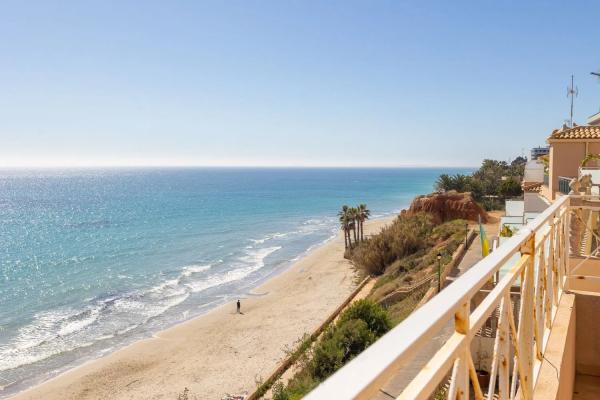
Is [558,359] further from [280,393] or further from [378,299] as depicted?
[378,299]

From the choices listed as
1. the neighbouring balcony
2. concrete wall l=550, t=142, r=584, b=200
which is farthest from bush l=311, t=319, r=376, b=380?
concrete wall l=550, t=142, r=584, b=200

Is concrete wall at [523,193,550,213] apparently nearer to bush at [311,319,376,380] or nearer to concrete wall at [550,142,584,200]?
concrete wall at [550,142,584,200]

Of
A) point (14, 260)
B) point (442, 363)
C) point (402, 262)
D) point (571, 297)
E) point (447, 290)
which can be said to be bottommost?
point (14, 260)

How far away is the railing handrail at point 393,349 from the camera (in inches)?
25.5

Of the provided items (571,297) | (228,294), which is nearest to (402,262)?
(228,294)

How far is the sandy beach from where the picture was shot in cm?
1875

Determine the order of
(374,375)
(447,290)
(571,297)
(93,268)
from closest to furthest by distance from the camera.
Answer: (374,375) → (447,290) → (571,297) → (93,268)

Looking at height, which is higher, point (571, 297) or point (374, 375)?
point (374, 375)

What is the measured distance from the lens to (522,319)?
213 centimetres

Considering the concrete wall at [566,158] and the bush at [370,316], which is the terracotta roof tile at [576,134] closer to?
the concrete wall at [566,158]

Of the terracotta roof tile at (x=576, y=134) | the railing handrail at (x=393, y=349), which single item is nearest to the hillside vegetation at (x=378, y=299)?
the railing handrail at (x=393, y=349)

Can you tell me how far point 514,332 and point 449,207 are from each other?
4214 centimetres

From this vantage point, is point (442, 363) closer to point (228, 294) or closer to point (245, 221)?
point (228, 294)

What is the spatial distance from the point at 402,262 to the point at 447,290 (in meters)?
27.3
